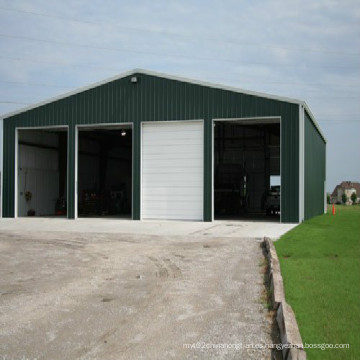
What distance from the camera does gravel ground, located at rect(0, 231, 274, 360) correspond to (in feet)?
17.1

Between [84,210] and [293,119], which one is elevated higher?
[293,119]

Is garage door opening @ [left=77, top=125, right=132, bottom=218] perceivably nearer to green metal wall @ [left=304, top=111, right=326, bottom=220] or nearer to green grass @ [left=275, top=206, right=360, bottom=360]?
green metal wall @ [left=304, top=111, right=326, bottom=220]

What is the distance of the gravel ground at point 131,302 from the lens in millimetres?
5203

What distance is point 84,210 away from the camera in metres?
27.9

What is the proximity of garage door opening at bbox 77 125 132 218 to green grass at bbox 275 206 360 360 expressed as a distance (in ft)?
54.7

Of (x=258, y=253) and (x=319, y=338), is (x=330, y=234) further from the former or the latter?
(x=319, y=338)

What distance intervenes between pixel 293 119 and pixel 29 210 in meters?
14.1

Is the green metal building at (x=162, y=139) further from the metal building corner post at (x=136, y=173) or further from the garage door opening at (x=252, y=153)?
the garage door opening at (x=252, y=153)

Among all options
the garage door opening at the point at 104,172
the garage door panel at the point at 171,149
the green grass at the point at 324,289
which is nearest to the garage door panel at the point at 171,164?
the garage door panel at the point at 171,149

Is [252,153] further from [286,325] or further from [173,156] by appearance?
[286,325]

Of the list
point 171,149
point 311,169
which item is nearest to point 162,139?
point 171,149

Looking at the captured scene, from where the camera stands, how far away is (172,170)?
2164cm

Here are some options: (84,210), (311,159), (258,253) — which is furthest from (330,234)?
(84,210)

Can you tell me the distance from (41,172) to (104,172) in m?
7.23
